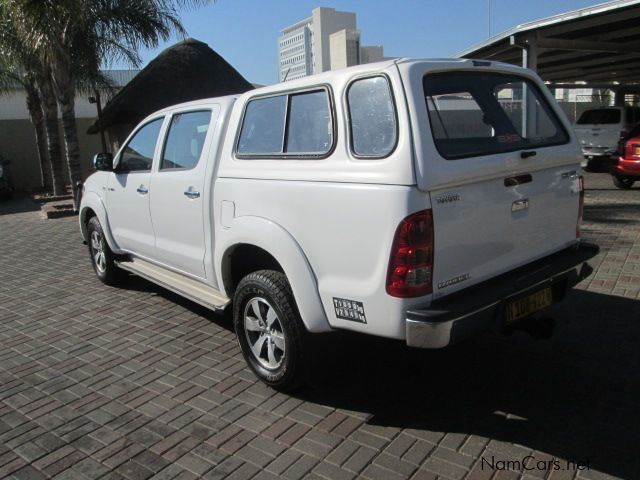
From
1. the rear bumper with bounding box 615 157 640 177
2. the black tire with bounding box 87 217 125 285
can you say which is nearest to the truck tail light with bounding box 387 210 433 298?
the black tire with bounding box 87 217 125 285

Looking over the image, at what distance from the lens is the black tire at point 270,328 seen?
3297 mm

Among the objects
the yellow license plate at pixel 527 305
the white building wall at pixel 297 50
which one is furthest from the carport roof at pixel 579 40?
the yellow license plate at pixel 527 305

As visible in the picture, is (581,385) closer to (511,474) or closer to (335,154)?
(511,474)

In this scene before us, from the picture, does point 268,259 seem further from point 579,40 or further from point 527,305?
point 579,40

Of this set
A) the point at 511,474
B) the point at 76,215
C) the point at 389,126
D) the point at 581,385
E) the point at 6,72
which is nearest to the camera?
the point at 511,474

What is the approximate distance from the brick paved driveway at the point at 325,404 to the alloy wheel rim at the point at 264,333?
0.72 ft

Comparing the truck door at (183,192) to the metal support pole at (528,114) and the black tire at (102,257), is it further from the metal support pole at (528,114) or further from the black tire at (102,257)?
the metal support pole at (528,114)

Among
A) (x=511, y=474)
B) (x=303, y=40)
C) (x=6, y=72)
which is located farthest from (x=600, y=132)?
(x=6, y=72)

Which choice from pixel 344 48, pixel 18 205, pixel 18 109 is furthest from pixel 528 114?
pixel 18 109

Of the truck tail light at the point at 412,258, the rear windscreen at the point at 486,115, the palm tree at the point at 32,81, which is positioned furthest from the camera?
the palm tree at the point at 32,81

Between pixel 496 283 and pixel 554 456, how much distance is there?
0.92 metres

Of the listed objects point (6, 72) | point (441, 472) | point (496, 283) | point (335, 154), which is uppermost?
point (6, 72)

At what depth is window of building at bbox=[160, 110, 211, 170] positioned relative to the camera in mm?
4258

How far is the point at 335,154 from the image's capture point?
3057 millimetres
